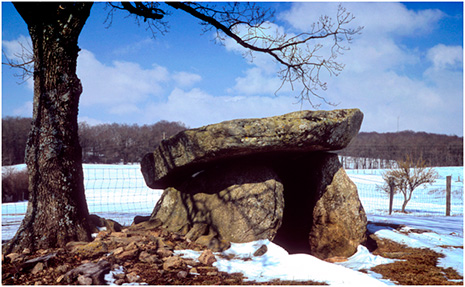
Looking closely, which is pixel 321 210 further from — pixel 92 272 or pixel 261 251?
pixel 92 272

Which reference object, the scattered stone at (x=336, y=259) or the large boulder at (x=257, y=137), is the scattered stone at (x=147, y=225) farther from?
the scattered stone at (x=336, y=259)

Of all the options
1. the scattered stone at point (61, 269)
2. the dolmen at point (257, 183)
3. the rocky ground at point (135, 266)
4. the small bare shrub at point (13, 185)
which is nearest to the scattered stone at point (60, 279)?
the rocky ground at point (135, 266)

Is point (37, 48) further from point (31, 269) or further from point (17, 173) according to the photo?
point (17, 173)

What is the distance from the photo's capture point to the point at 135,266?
12.6 feet

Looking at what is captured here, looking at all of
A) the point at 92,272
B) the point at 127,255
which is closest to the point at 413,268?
the point at 127,255

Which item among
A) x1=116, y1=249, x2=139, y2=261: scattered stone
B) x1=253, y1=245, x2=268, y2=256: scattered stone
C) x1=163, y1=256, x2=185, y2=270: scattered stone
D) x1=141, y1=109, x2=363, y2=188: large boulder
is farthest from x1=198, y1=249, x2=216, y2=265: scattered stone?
x1=141, y1=109, x2=363, y2=188: large boulder

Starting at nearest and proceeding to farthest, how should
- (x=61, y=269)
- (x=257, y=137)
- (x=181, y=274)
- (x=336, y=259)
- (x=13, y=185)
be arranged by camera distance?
(x=61, y=269)
(x=181, y=274)
(x=257, y=137)
(x=336, y=259)
(x=13, y=185)

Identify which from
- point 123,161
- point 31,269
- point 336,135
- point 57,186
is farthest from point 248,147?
point 123,161

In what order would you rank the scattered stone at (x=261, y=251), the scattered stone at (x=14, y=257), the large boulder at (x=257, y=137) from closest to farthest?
the scattered stone at (x=14, y=257) < the scattered stone at (x=261, y=251) < the large boulder at (x=257, y=137)

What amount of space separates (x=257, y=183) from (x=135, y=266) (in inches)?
99.7

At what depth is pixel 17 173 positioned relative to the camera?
46.5ft

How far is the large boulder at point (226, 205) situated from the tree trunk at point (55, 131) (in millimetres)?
1497

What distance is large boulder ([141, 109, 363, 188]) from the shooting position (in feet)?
16.5

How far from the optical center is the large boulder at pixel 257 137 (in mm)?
5035
